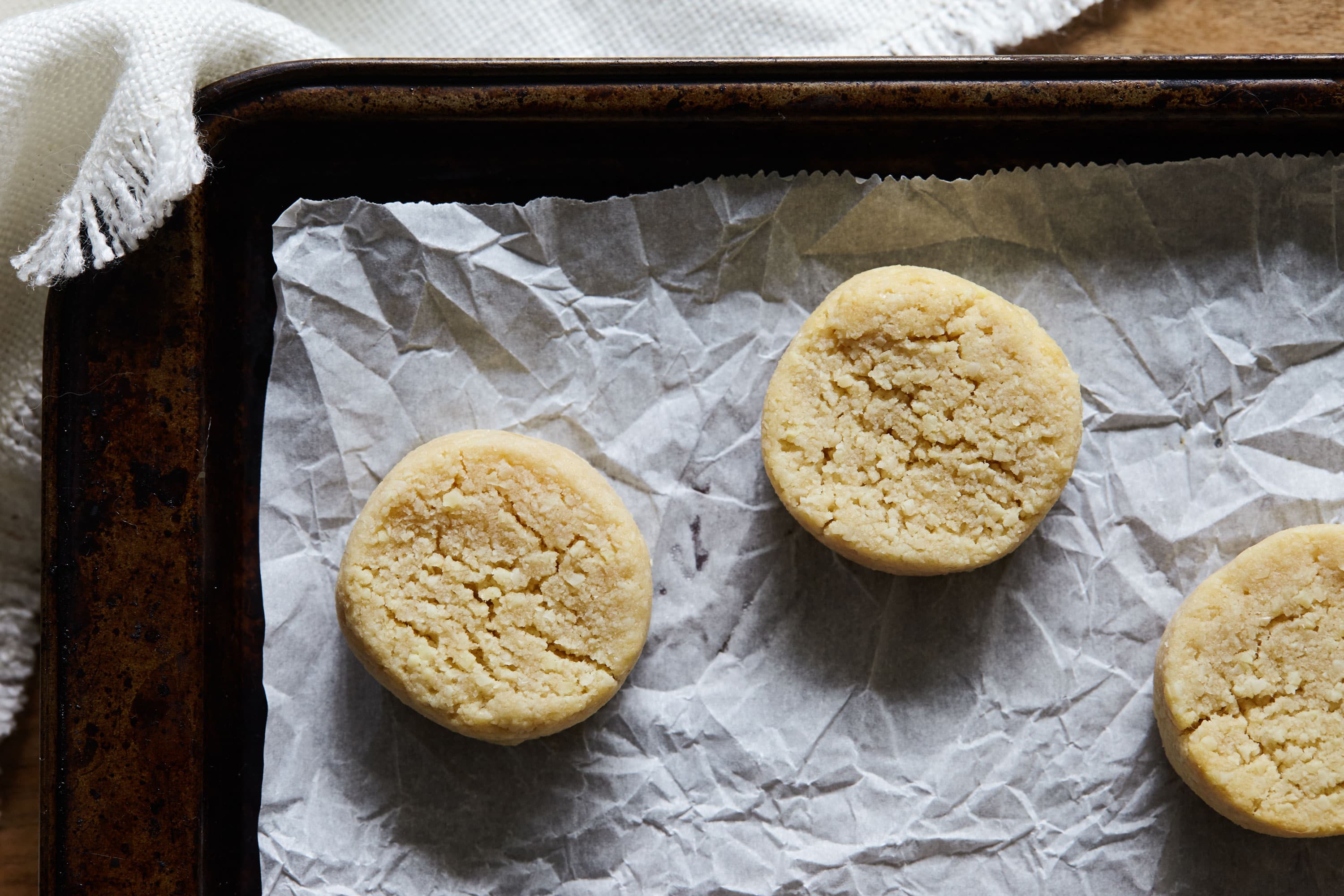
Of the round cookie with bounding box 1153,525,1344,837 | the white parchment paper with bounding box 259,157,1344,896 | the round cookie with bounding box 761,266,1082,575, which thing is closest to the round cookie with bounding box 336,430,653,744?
the white parchment paper with bounding box 259,157,1344,896

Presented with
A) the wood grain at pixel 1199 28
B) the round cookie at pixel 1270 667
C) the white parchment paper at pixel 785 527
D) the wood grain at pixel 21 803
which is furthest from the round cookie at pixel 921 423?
the wood grain at pixel 21 803

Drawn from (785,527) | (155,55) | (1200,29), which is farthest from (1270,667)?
(155,55)

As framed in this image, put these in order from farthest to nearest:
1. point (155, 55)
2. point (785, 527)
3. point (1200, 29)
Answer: point (1200, 29) → point (785, 527) → point (155, 55)

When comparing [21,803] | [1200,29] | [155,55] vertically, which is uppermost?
[155,55]

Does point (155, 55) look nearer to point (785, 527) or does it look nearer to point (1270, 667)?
point (785, 527)

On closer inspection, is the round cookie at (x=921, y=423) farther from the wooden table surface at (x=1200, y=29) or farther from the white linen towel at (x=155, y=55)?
the wooden table surface at (x=1200, y=29)

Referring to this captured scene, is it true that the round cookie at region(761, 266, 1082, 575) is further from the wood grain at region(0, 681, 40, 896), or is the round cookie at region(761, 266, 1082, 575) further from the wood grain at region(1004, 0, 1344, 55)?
the wood grain at region(0, 681, 40, 896)
